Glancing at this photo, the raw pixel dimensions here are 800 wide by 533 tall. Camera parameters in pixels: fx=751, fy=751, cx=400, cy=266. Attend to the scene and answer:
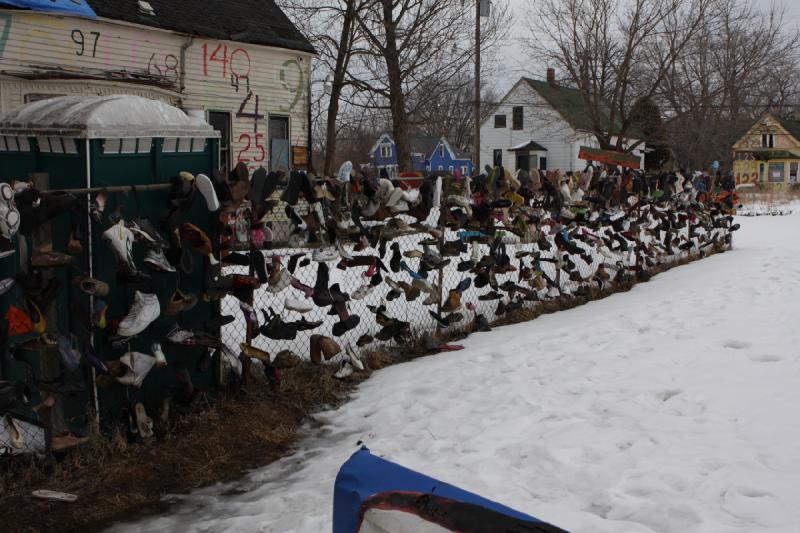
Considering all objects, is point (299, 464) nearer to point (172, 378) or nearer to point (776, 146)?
point (172, 378)

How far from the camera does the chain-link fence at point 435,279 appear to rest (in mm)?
6156

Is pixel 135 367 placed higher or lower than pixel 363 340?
higher

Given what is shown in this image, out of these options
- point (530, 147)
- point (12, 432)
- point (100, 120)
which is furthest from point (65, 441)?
point (530, 147)

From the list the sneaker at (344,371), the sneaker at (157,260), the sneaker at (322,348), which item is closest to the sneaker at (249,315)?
the sneaker at (322,348)

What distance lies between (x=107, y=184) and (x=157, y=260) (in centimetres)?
53

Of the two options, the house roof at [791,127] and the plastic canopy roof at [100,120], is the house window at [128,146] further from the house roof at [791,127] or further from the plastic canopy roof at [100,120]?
the house roof at [791,127]

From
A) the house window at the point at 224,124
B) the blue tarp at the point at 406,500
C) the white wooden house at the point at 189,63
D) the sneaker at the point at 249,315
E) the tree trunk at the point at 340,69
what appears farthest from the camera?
the tree trunk at the point at 340,69

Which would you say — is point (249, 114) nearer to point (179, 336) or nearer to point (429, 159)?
point (179, 336)

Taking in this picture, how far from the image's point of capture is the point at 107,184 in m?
4.42

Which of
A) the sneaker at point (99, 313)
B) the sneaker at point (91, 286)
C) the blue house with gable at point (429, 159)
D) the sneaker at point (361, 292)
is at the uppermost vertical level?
the blue house with gable at point (429, 159)

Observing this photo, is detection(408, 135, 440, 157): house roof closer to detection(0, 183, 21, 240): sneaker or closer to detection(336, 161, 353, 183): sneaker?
detection(336, 161, 353, 183): sneaker

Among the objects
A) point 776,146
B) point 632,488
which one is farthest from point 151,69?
point 776,146

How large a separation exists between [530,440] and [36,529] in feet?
8.55

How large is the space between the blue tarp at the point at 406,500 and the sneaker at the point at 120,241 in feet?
8.64
